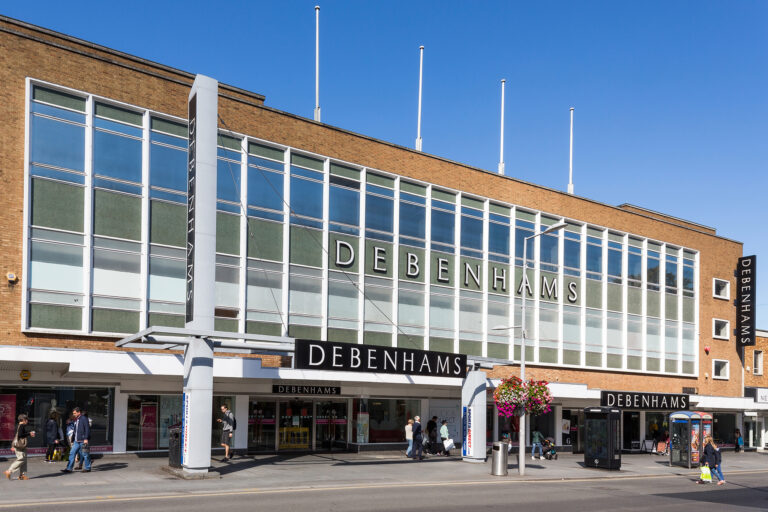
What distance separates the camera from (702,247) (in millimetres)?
46562

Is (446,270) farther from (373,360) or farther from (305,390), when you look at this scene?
(373,360)

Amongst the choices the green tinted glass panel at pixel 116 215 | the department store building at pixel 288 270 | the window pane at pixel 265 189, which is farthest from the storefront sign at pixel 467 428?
the green tinted glass panel at pixel 116 215

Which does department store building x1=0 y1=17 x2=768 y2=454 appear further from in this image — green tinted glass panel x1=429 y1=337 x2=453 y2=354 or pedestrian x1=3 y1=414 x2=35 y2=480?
pedestrian x1=3 y1=414 x2=35 y2=480

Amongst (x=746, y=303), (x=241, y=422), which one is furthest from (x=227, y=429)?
(x=746, y=303)

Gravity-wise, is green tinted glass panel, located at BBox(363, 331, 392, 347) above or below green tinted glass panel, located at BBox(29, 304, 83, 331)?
below

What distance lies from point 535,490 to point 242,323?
1167 centimetres

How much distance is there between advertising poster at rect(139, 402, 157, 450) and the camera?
26.2 meters

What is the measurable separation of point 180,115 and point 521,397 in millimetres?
15572

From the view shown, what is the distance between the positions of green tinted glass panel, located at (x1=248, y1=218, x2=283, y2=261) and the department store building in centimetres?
6

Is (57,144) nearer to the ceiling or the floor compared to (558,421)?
nearer to the ceiling

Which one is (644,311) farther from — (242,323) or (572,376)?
(242,323)

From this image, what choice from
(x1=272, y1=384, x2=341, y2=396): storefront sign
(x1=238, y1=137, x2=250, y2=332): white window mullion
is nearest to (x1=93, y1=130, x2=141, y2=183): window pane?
(x1=238, y1=137, x2=250, y2=332): white window mullion

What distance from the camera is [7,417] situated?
932 inches

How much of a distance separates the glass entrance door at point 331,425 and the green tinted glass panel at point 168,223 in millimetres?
9530
